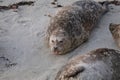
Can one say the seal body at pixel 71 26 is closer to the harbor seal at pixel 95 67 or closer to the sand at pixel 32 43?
the sand at pixel 32 43

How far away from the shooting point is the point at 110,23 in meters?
6.73

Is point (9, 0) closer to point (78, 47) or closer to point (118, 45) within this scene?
point (78, 47)

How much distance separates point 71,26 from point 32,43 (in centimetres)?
79

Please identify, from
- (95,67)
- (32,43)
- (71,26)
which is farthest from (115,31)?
(95,67)

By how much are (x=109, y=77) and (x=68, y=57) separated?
1351 millimetres

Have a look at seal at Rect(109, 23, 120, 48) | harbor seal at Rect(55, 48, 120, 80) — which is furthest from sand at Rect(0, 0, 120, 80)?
harbor seal at Rect(55, 48, 120, 80)

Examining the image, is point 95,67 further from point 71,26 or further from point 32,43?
point 32,43

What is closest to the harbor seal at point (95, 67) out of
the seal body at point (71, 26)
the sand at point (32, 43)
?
the sand at point (32, 43)

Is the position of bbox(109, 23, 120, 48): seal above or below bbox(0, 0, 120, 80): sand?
above

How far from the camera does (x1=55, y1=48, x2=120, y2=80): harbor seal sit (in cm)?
419

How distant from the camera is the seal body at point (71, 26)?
5.74 m

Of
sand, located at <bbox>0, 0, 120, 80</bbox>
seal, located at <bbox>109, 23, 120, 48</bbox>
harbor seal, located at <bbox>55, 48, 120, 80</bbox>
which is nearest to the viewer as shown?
harbor seal, located at <bbox>55, 48, 120, 80</bbox>

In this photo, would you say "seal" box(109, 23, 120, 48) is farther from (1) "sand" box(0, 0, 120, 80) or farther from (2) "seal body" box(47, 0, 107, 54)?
(2) "seal body" box(47, 0, 107, 54)

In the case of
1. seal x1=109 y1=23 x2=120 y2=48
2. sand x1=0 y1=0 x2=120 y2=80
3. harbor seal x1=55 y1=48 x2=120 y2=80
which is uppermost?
harbor seal x1=55 y1=48 x2=120 y2=80
